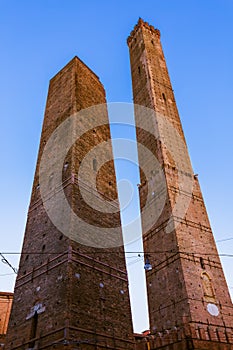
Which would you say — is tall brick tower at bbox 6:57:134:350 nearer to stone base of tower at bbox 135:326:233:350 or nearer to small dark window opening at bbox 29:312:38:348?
small dark window opening at bbox 29:312:38:348

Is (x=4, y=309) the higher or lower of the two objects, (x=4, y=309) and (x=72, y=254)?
the higher

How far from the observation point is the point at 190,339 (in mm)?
12672

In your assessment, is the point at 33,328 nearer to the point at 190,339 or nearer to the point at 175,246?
the point at 190,339

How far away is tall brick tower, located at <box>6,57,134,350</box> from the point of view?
10.7 m

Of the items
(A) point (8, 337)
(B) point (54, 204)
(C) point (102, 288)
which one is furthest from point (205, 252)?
(A) point (8, 337)

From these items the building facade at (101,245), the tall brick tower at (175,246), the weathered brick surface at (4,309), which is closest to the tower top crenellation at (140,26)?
the tall brick tower at (175,246)

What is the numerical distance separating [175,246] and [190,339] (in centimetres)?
420

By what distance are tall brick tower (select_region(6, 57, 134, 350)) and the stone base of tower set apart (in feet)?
6.97

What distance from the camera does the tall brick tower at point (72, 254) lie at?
10.7m

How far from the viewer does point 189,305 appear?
13883mm

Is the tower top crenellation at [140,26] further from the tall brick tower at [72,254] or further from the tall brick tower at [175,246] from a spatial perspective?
the tall brick tower at [72,254]

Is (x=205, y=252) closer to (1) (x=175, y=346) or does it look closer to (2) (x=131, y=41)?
(1) (x=175, y=346)

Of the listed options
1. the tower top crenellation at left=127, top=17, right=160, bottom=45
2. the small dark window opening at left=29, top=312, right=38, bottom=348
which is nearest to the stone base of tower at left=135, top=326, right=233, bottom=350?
the small dark window opening at left=29, top=312, right=38, bottom=348

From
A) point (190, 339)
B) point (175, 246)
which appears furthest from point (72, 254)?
point (175, 246)
